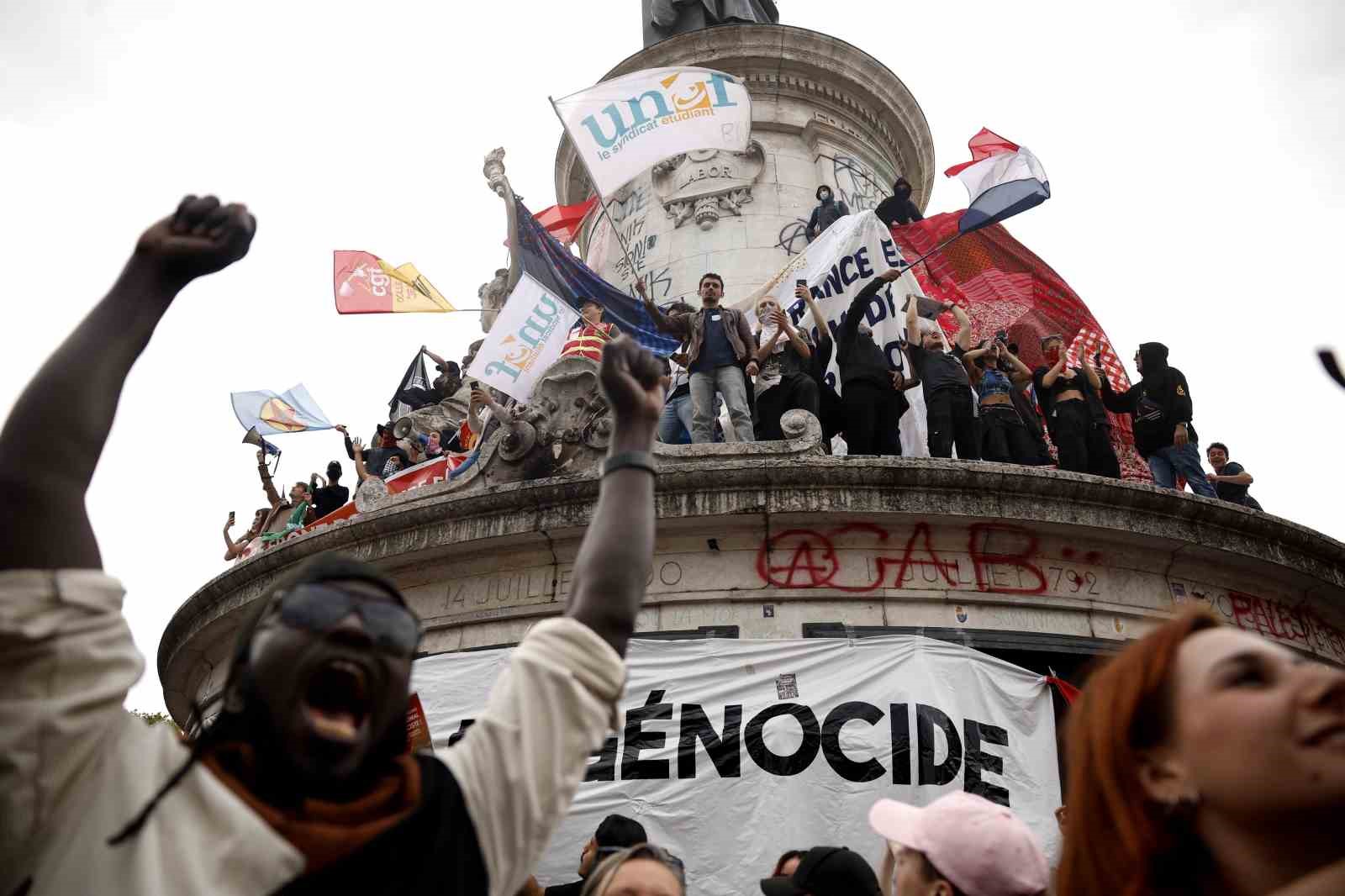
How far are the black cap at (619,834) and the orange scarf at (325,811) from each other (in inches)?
154

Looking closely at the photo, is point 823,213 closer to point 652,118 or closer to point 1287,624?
point 652,118

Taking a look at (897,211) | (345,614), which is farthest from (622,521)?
(897,211)

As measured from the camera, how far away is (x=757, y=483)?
8039 mm

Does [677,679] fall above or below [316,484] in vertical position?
below

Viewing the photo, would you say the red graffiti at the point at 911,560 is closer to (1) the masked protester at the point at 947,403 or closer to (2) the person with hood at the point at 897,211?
(1) the masked protester at the point at 947,403

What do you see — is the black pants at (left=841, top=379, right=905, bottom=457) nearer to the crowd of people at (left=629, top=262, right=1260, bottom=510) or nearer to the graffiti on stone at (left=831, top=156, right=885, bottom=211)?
the crowd of people at (left=629, top=262, right=1260, bottom=510)

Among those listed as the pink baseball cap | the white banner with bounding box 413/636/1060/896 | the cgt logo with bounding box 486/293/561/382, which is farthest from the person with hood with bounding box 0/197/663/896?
the cgt logo with bounding box 486/293/561/382

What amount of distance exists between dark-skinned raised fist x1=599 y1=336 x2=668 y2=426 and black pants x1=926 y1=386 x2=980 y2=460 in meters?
7.12

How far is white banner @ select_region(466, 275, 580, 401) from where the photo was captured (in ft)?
35.3

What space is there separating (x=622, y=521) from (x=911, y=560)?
19.9 ft

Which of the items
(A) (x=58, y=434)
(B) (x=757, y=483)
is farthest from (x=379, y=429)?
(A) (x=58, y=434)

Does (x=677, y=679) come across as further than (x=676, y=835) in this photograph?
Yes

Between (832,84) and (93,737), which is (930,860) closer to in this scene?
(93,737)

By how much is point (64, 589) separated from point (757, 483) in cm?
657
